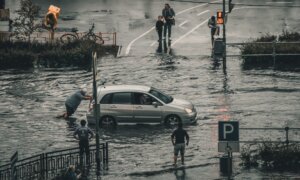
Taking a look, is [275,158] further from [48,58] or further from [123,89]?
[48,58]

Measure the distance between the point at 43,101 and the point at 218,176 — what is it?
13.3 metres

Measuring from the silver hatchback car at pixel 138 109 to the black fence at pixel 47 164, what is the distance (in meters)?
4.63

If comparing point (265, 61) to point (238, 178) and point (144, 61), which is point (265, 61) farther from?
point (238, 178)

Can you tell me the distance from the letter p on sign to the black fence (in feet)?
13.4

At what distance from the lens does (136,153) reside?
37812 millimetres

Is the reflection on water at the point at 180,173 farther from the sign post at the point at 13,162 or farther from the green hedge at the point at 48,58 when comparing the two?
the green hedge at the point at 48,58

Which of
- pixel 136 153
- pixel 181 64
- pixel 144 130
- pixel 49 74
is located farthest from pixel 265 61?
pixel 136 153

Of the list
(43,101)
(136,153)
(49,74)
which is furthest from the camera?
(49,74)

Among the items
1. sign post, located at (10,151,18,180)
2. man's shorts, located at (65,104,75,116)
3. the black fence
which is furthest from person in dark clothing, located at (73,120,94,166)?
man's shorts, located at (65,104,75,116)

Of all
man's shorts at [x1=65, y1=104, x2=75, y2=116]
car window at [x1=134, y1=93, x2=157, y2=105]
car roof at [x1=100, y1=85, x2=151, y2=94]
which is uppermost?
car roof at [x1=100, y1=85, x2=151, y2=94]

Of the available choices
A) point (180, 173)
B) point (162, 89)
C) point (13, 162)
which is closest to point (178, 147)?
point (180, 173)

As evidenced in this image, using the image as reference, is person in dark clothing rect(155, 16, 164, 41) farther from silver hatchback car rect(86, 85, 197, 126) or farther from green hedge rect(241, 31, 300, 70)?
silver hatchback car rect(86, 85, 197, 126)

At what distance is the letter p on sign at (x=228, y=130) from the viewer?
112ft

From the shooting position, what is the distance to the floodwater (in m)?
37.9
